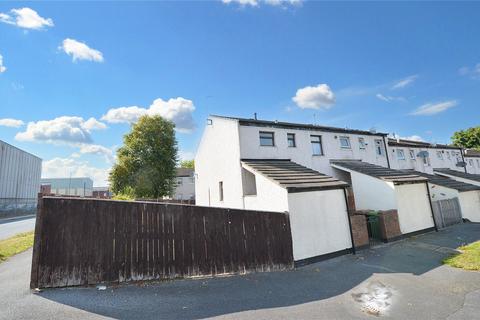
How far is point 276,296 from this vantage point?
23.1ft

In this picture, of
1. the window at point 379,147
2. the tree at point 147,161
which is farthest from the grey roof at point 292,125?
the tree at point 147,161

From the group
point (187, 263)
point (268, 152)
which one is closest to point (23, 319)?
point (187, 263)

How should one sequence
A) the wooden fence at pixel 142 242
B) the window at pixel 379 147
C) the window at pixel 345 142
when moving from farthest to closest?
the window at pixel 379 147 < the window at pixel 345 142 < the wooden fence at pixel 142 242

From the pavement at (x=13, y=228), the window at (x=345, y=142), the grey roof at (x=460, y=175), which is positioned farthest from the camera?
the grey roof at (x=460, y=175)

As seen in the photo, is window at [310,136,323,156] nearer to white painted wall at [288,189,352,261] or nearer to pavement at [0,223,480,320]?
white painted wall at [288,189,352,261]

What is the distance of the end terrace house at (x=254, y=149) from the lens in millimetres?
15945

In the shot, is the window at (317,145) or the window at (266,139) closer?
the window at (266,139)

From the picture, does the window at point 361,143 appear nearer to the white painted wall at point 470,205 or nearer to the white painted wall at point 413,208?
the white painted wall at point 413,208

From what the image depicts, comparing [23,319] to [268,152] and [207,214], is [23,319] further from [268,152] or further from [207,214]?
[268,152]

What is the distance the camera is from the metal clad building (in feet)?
129

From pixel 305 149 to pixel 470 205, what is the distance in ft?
51.7

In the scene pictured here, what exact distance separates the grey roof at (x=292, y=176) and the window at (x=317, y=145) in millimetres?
3599

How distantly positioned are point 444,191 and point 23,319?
27100 mm

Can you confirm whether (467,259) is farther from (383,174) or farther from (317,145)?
(317,145)
